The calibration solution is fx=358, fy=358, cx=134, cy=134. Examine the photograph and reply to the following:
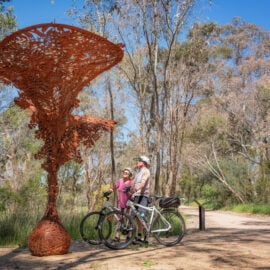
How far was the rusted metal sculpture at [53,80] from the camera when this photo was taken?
5071 mm

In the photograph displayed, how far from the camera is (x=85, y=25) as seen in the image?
11.3m

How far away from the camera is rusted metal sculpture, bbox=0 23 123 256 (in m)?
5.07

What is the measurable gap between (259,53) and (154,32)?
21501 millimetres

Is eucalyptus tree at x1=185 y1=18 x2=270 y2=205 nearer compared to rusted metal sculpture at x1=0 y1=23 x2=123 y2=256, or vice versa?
rusted metal sculpture at x1=0 y1=23 x2=123 y2=256

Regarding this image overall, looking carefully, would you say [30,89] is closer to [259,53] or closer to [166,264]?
[166,264]

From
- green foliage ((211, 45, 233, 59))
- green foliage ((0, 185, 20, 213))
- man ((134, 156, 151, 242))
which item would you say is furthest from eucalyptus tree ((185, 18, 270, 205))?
man ((134, 156, 151, 242))

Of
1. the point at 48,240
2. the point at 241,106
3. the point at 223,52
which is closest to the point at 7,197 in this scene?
the point at 48,240

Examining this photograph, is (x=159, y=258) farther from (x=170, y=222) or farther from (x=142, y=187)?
(x=170, y=222)

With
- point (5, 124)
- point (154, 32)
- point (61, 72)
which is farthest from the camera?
point (5, 124)

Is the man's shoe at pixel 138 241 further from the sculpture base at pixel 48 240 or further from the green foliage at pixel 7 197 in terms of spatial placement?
the green foliage at pixel 7 197

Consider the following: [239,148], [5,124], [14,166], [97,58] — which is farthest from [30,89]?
[239,148]

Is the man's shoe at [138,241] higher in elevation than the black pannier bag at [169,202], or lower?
lower

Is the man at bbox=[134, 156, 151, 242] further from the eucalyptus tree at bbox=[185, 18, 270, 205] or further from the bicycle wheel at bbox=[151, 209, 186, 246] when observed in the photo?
the eucalyptus tree at bbox=[185, 18, 270, 205]

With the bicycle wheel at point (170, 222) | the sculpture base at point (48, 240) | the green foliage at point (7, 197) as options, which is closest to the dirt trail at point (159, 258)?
the sculpture base at point (48, 240)
